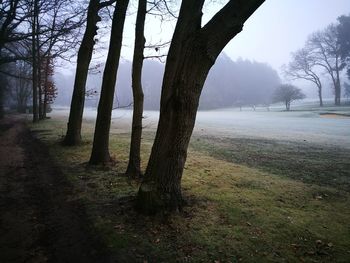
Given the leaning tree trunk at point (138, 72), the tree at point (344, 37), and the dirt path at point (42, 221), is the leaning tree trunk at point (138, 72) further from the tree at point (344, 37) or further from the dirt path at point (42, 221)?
the tree at point (344, 37)

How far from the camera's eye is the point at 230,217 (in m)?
5.31

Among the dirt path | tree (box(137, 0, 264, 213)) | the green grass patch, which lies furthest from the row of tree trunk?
the green grass patch

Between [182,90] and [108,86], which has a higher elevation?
[108,86]

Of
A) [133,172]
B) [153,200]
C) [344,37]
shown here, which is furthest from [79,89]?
[344,37]

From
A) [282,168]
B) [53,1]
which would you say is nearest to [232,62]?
[53,1]

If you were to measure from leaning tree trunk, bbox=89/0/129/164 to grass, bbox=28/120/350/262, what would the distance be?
625 mm

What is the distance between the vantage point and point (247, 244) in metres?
4.38

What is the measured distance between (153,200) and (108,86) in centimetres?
486

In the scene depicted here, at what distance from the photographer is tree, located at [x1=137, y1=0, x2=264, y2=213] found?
15.1 ft

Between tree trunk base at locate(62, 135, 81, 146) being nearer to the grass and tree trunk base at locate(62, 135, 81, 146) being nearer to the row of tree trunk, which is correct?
the grass

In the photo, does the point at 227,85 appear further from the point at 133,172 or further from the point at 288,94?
the point at 133,172

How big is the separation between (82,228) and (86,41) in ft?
31.2

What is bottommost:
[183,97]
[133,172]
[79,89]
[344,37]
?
[133,172]

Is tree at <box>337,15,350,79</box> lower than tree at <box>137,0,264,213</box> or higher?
higher
